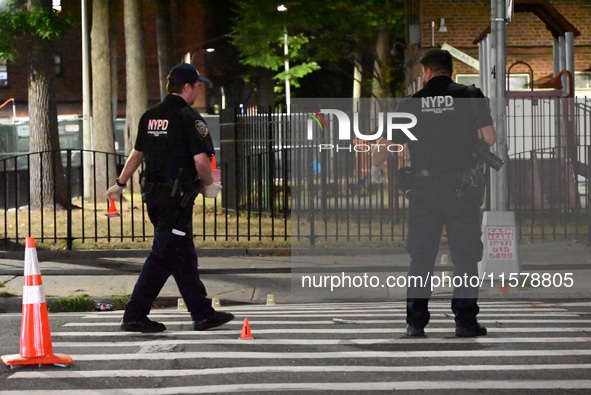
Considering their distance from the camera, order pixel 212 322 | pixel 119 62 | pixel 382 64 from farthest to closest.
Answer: pixel 119 62 → pixel 382 64 → pixel 212 322

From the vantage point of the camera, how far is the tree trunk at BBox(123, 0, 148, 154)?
27.1 metres

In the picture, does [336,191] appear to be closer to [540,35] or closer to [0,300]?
[0,300]

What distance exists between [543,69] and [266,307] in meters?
18.5

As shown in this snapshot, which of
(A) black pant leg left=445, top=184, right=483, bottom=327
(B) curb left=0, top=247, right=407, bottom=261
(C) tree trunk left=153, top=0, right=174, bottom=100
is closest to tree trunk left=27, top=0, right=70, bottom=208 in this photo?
(B) curb left=0, top=247, right=407, bottom=261

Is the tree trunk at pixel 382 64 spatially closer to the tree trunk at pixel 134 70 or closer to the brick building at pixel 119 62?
the tree trunk at pixel 134 70

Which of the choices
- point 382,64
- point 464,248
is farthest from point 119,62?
point 464,248

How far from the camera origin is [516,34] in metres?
26.9

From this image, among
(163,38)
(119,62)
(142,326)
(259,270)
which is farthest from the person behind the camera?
(119,62)

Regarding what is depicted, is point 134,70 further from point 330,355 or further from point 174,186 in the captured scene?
point 330,355

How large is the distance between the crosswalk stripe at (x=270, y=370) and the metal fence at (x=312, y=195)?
7.36 m

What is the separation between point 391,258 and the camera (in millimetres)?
13641

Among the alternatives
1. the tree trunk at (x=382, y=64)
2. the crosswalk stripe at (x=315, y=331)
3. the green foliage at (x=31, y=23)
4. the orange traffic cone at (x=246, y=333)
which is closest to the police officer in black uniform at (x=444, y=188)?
the crosswalk stripe at (x=315, y=331)

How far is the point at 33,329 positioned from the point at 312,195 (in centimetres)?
882

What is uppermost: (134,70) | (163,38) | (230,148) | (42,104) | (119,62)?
(119,62)
